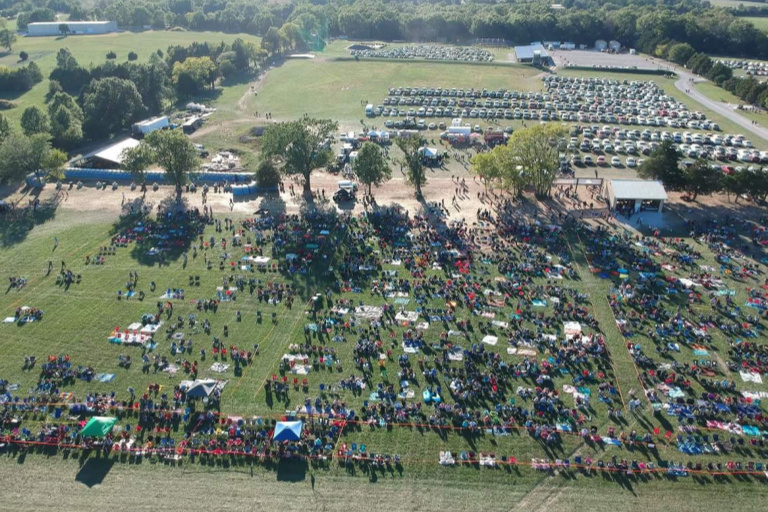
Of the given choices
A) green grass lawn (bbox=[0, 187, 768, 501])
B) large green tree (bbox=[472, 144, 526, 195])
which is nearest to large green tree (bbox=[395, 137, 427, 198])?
large green tree (bbox=[472, 144, 526, 195])

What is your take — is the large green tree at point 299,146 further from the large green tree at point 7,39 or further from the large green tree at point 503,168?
the large green tree at point 7,39

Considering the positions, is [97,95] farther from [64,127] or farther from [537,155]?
[537,155]

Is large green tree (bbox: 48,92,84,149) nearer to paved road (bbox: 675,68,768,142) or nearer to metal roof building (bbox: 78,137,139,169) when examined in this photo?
metal roof building (bbox: 78,137,139,169)

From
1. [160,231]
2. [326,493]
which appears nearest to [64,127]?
[160,231]

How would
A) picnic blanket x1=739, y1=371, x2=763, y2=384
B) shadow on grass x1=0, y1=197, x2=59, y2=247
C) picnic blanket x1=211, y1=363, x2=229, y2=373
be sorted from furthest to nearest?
1. shadow on grass x1=0, y1=197, x2=59, y2=247
2. picnic blanket x1=211, y1=363, x2=229, y2=373
3. picnic blanket x1=739, y1=371, x2=763, y2=384

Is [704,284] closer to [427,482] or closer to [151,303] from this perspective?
[427,482]

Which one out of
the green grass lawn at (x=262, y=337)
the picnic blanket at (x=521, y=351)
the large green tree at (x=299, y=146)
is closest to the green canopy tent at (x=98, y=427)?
the green grass lawn at (x=262, y=337)

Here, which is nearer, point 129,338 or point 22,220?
point 129,338
